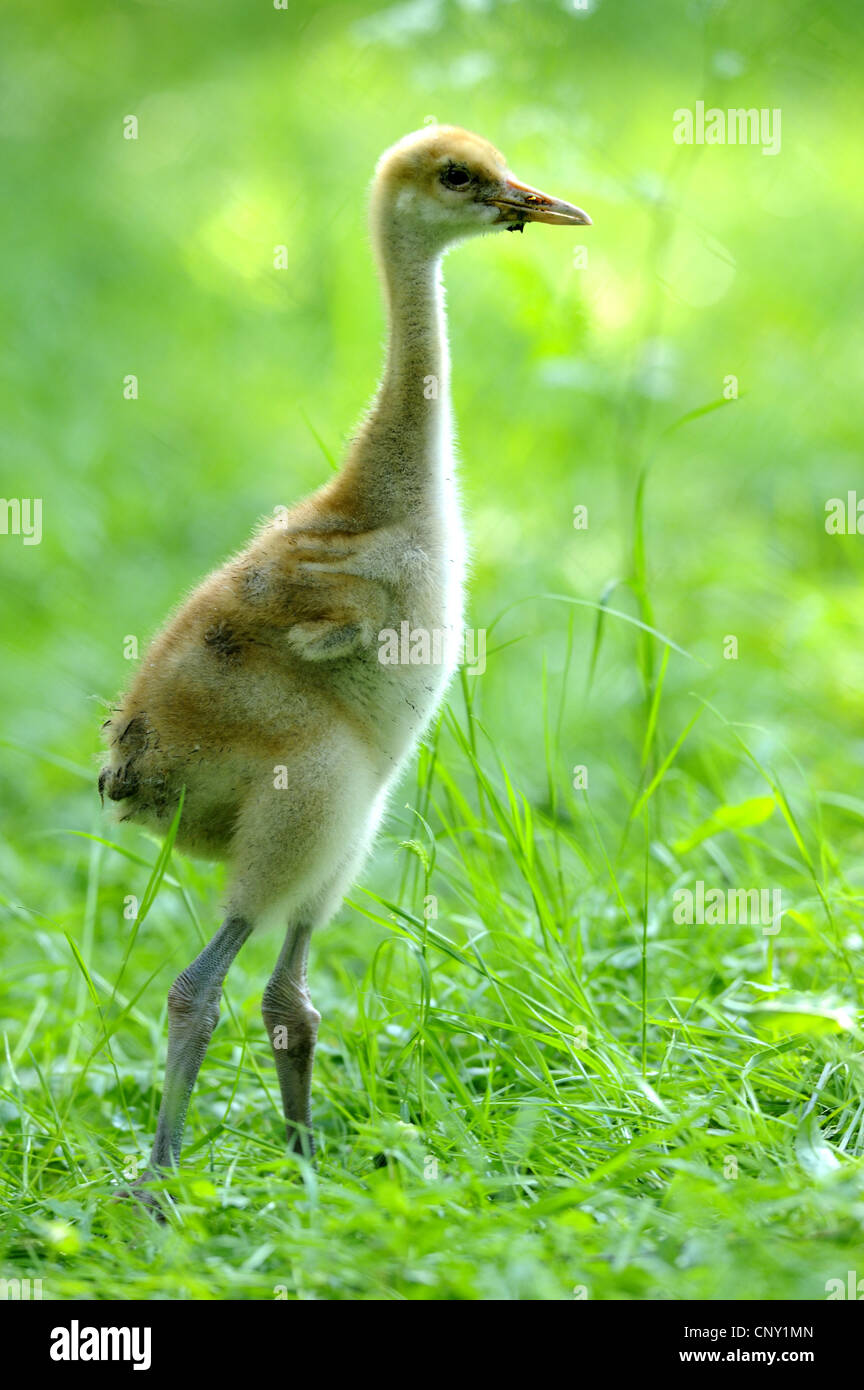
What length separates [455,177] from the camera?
278cm

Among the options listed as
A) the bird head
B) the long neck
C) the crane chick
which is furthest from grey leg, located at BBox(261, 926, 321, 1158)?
the bird head

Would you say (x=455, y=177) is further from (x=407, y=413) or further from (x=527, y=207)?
(x=407, y=413)

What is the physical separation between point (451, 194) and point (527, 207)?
0.50ft

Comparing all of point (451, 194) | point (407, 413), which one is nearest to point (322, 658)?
point (407, 413)

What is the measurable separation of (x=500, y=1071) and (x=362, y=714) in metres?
0.83

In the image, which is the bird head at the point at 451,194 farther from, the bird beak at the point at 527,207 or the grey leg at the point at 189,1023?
the grey leg at the point at 189,1023

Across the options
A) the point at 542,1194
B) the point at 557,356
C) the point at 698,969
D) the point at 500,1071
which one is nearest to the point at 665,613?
the point at 557,356

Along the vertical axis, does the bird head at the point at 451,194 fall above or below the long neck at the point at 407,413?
above

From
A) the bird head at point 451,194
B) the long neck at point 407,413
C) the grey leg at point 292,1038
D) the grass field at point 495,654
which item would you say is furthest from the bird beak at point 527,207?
the grey leg at point 292,1038

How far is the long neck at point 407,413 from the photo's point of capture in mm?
2779

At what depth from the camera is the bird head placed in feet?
9.11

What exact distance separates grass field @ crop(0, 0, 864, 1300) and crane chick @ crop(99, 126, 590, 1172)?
6.7 inches

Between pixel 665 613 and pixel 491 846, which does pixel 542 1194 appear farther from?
pixel 665 613

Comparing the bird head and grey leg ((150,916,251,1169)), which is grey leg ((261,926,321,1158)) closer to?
grey leg ((150,916,251,1169))
